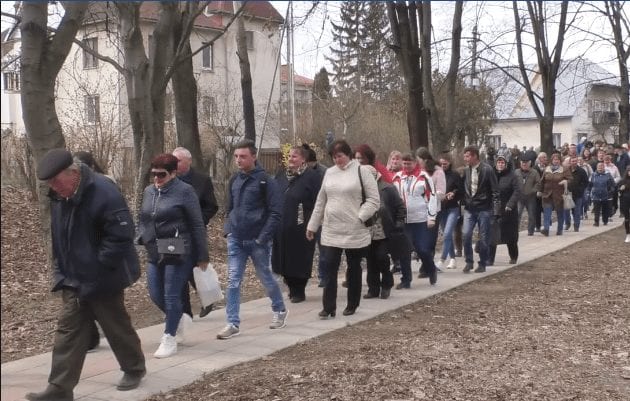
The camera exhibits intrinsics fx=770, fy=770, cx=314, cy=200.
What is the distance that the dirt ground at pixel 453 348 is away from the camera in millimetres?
5645

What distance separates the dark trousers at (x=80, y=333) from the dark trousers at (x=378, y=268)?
3.99 meters

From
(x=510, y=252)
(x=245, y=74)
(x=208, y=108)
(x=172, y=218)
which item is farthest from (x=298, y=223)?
(x=208, y=108)

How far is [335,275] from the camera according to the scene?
7805mm

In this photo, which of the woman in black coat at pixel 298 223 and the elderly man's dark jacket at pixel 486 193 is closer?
the woman in black coat at pixel 298 223

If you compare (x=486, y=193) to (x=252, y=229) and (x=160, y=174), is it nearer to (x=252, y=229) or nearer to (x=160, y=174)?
(x=252, y=229)

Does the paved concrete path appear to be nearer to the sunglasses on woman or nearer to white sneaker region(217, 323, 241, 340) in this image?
white sneaker region(217, 323, 241, 340)

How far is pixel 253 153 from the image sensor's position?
23.9 ft

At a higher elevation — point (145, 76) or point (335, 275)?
point (145, 76)

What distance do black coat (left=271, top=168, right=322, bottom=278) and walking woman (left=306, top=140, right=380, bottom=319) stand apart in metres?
1.18

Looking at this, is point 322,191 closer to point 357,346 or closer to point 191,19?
point 357,346

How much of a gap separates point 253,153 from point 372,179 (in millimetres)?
1243

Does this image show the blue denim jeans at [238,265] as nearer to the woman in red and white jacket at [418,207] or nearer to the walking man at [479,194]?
A: the woman in red and white jacket at [418,207]

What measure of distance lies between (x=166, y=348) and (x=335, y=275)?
1.99 metres

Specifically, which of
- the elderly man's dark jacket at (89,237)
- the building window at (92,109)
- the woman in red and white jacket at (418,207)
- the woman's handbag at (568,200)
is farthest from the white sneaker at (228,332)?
the woman's handbag at (568,200)
